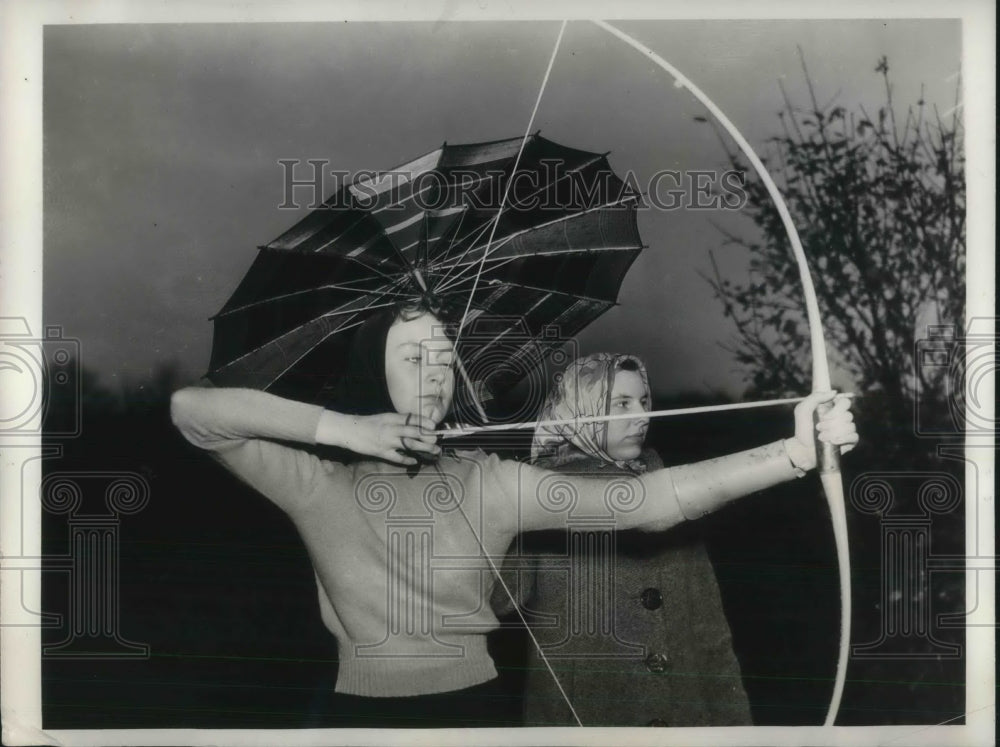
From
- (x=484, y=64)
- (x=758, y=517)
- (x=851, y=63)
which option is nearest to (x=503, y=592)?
(x=758, y=517)

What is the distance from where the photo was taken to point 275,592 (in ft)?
10.8

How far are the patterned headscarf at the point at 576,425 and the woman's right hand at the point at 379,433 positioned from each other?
35 centimetres

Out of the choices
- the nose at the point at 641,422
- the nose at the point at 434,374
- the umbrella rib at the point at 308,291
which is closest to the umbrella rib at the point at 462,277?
the umbrella rib at the point at 308,291

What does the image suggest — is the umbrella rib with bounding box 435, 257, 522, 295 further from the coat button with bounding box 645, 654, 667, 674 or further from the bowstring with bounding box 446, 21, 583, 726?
the coat button with bounding box 645, 654, 667, 674

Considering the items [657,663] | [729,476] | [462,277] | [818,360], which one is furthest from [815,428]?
[462,277]

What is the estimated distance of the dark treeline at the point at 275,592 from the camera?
3293mm

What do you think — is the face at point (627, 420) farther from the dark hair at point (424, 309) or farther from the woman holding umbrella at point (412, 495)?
the dark hair at point (424, 309)

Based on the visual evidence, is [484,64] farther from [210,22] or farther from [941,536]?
[941,536]

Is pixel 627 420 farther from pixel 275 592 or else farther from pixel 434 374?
pixel 275 592

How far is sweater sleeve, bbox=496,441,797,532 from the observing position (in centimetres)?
323

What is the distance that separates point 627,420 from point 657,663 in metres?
0.76

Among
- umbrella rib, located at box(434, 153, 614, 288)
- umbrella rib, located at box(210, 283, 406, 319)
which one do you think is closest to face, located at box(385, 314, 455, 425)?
umbrella rib, located at box(210, 283, 406, 319)

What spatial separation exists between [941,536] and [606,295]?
1.34 metres

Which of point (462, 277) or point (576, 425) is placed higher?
point (462, 277)
